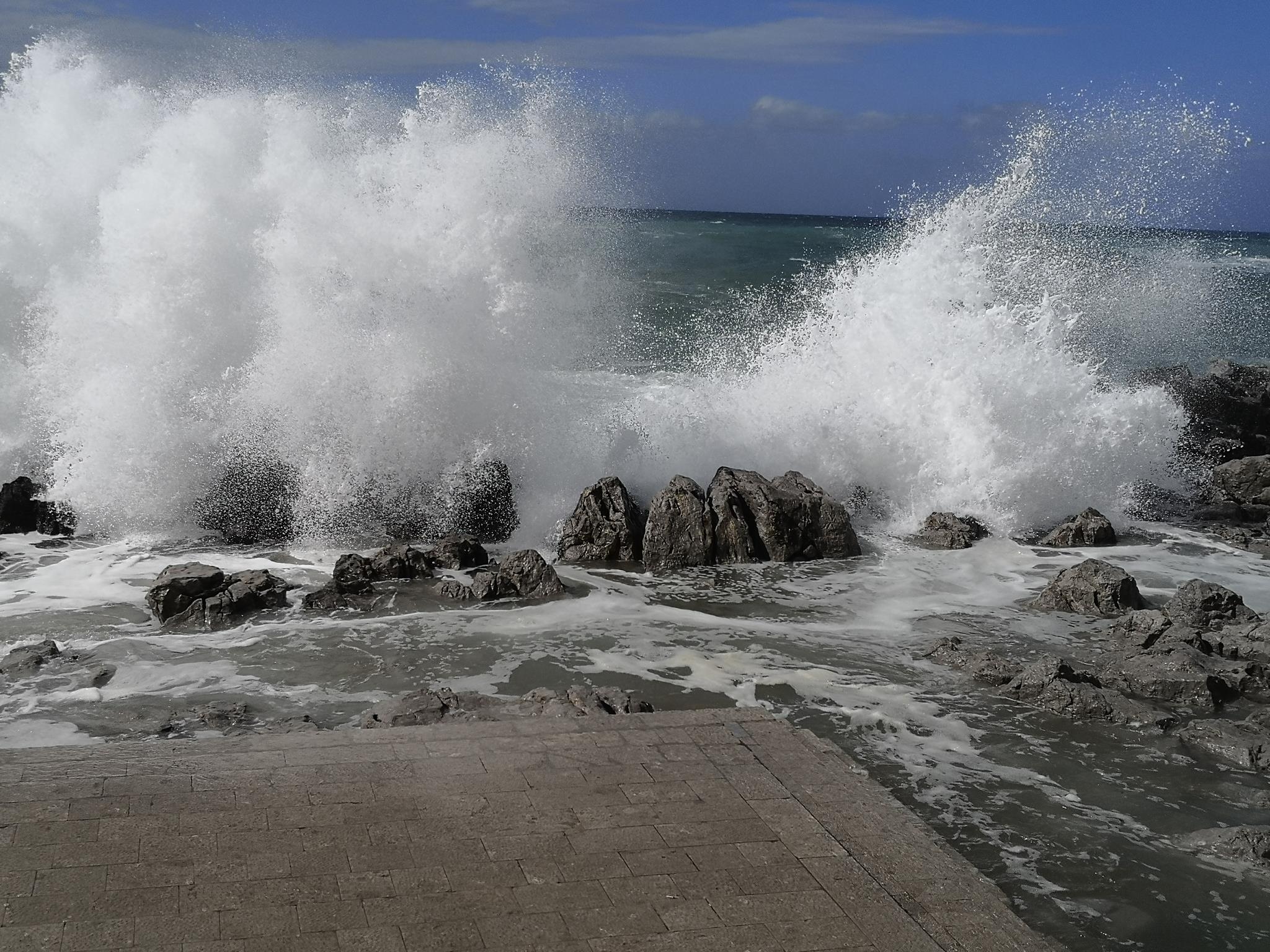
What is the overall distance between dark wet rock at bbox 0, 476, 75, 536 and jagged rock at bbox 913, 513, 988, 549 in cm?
782

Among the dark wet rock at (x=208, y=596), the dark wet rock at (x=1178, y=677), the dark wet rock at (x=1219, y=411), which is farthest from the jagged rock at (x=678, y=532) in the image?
the dark wet rock at (x=1219, y=411)

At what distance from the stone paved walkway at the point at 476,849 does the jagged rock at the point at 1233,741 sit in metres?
2.44

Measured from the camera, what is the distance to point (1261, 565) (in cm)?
1078

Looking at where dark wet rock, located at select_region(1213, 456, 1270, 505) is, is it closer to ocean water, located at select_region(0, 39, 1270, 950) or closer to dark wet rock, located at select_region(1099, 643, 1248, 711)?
ocean water, located at select_region(0, 39, 1270, 950)

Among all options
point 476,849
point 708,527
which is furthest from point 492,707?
point 708,527

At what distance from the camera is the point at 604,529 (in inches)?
408

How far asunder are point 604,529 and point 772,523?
57.3 inches

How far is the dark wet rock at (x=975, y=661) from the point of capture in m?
7.39

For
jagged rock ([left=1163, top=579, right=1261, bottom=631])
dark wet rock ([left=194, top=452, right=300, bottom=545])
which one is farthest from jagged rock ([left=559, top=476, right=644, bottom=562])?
jagged rock ([left=1163, top=579, right=1261, bottom=631])

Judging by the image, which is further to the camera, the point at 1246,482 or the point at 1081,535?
the point at 1246,482

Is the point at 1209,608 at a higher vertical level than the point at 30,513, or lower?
lower

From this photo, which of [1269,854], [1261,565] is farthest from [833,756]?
[1261,565]

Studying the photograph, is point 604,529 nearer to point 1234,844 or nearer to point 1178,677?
point 1178,677

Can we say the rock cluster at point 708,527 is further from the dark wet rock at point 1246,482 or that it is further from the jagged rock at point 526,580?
the dark wet rock at point 1246,482
